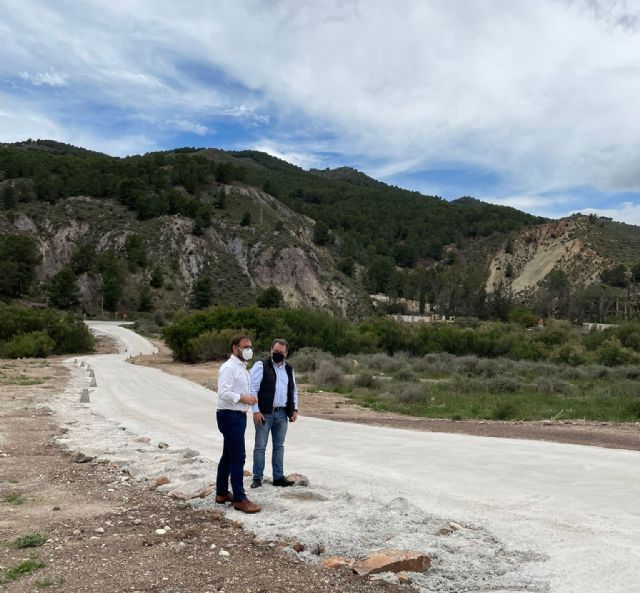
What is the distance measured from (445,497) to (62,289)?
7419 centimetres

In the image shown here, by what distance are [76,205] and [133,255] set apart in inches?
573

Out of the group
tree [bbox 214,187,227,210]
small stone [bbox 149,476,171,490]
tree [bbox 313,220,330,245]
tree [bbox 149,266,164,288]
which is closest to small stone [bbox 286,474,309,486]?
small stone [bbox 149,476,171,490]

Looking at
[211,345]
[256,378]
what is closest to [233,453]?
[256,378]

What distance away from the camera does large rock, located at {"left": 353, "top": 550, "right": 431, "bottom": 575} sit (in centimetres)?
512

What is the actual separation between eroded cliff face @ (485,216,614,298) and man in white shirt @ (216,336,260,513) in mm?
108826

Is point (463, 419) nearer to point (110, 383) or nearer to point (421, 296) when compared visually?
point (110, 383)

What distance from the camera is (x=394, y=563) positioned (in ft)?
16.8

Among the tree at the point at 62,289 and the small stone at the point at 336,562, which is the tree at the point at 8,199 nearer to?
the tree at the point at 62,289

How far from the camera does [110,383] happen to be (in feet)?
83.6

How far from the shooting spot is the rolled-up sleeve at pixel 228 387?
23.0 ft

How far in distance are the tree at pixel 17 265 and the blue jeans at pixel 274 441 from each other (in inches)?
2847

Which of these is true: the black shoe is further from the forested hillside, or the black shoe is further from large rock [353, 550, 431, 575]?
the forested hillside

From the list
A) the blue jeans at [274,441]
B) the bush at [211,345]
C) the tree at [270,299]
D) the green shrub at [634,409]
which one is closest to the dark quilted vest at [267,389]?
the blue jeans at [274,441]

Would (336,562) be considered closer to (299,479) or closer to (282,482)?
(282,482)
